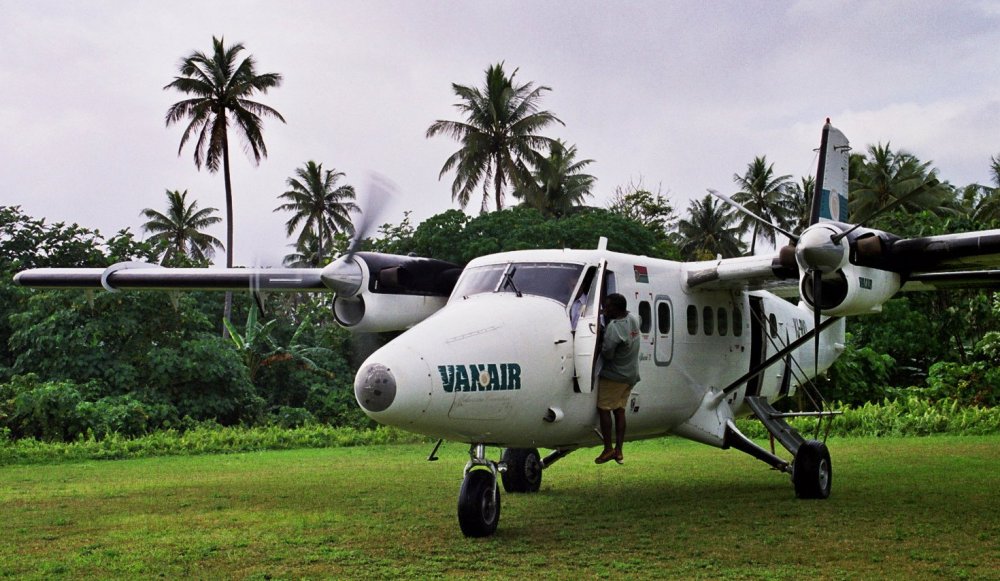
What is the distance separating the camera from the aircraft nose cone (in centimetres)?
699

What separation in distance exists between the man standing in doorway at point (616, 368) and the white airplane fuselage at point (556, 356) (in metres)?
0.13

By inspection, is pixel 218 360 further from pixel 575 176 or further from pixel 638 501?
pixel 575 176

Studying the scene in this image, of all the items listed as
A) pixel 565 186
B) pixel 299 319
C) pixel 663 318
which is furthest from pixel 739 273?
pixel 565 186

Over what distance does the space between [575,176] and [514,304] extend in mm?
38640

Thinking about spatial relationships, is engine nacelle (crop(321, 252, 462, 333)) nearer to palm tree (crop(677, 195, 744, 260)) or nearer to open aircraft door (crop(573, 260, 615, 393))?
open aircraft door (crop(573, 260, 615, 393))

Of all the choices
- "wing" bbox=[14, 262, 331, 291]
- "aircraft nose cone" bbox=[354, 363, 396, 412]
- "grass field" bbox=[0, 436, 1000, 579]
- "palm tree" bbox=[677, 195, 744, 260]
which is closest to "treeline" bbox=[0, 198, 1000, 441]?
"wing" bbox=[14, 262, 331, 291]

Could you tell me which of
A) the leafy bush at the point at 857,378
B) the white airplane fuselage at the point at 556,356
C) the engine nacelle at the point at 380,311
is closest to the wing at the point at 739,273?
the white airplane fuselage at the point at 556,356

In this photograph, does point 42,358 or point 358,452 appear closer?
point 358,452

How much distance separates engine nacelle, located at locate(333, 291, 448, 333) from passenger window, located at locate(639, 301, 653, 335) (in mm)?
2542

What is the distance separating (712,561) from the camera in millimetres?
7078

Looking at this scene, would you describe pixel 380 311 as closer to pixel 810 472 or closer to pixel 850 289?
pixel 850 289

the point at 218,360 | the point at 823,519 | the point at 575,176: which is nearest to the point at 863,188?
the point at 575,176

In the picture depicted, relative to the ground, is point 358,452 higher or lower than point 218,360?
lower

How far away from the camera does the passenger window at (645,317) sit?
9875mm
